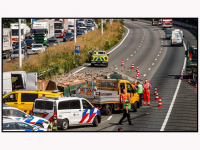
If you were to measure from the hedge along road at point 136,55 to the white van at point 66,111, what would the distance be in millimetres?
532

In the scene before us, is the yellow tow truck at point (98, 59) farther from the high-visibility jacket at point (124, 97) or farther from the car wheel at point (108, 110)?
the high-visibility jacket at point (124, 97)

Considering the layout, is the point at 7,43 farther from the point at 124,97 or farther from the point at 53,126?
the point at 53,126

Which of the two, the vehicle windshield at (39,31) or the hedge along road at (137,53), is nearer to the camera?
the hedge along road at (137,53)

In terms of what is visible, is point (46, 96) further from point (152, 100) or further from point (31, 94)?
point (152, 100)

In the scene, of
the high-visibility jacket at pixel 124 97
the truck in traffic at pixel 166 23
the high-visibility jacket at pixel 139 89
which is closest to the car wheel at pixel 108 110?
the high-visibility jacket at pixel 124 97

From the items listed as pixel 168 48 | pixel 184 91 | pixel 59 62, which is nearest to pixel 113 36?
pixel 168 48

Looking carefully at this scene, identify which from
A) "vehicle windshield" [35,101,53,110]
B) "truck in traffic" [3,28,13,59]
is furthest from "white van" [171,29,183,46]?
"vehicle windshield" [35,101,53,110]

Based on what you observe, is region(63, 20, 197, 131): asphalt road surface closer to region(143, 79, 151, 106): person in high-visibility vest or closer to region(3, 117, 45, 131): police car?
region(143, 79, 151, 106): person in high-visibility vest

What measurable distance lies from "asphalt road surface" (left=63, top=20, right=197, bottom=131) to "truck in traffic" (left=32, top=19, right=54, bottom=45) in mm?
10372

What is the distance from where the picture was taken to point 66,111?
81.1 ft

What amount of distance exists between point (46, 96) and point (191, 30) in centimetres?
6606

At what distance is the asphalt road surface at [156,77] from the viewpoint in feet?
87.8

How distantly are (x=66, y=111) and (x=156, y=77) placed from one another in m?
21.2

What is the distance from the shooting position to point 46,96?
27.1 metres
